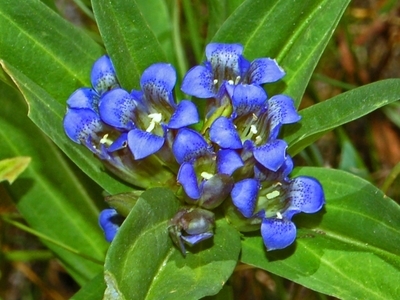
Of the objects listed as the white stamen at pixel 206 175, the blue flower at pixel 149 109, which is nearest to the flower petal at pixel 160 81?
the blue flower at pixel 149 109

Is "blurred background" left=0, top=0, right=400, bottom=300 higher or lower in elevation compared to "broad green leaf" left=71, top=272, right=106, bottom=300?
lower

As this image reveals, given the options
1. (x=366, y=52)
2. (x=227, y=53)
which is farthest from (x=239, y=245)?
(x=366, y=52)

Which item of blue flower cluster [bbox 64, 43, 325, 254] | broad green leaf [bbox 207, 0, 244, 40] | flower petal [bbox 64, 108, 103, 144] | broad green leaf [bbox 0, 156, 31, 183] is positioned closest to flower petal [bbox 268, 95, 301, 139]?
blue flower cluster [bbox 64, 43, 325, 254]

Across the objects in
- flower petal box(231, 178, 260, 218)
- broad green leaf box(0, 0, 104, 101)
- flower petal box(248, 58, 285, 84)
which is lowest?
flower petal box(231, 178, 260, 218)

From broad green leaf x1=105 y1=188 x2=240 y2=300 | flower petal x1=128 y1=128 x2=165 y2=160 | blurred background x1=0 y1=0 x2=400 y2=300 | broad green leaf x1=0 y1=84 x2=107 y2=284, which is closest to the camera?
broad green leaf x1=105 y1=188 x2=240 y2=300

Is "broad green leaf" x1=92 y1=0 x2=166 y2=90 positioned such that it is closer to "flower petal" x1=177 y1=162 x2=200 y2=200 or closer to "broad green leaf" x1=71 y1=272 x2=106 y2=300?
"flower petal" x1=177 y1=162 x2=200 y2=200

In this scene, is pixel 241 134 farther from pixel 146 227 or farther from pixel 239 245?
pixel 146 227

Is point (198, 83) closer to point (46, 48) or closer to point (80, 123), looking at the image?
point (80, 123)
